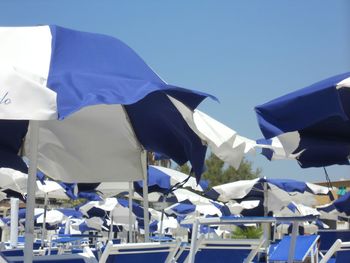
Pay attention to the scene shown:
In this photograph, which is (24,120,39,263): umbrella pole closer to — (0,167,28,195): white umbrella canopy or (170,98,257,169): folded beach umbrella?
(170,98,257,169): folded beach umbrella

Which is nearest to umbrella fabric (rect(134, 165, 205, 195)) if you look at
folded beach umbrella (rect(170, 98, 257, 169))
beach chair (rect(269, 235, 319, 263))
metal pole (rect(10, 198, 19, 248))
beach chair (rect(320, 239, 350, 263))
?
beach chair (rect(269, 235, 319, 263))

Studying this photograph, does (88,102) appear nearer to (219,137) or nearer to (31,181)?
(31,181)

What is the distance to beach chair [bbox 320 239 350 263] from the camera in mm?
5441

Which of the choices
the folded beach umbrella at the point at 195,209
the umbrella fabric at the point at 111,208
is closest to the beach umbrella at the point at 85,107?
the umbrella fabric at the point at 111,208

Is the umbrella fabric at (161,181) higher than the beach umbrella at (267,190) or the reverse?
the reverse

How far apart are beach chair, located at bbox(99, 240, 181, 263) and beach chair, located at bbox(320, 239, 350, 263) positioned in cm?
148

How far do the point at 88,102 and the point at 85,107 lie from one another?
2.49 ft

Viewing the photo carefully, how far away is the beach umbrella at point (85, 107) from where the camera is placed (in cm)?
352

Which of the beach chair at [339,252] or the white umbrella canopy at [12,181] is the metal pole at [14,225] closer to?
the white umbrella canopy at [12,181]

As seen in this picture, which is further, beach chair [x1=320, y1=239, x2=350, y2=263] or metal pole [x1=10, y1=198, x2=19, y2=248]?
metal pole [x1=10, y1=198, x2=19, y2=248]

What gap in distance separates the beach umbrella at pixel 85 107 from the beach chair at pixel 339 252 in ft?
4.78

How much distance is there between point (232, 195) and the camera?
12602 millimetres

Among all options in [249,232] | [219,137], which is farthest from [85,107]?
[249,232]

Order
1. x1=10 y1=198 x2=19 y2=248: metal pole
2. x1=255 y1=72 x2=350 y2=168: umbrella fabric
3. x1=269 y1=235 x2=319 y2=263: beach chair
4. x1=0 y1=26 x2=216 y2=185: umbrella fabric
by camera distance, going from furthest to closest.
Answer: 1. x1=10 y1=198 x2=19 y2=248: metal pole
2. x1=269 y1=235 x2=319 y2=263: beach chair
3. x1=255 y1=72 x2=350 y2=168: umbrella fabric
4. x1=0 y1=26 x2=216 y2=185: umbrella fabric
